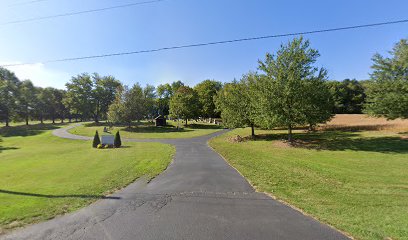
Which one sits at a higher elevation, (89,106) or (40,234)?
(89,106)

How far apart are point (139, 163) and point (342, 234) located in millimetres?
13437

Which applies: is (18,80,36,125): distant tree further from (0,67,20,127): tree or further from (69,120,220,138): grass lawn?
(69,120,220,138): grass lawn

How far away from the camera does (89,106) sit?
73562 mm

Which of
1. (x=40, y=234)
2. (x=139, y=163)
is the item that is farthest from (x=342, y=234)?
(x=139, y=163)

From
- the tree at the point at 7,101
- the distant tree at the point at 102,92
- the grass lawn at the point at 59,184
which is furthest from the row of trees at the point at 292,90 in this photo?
the tree at the point at 7,101

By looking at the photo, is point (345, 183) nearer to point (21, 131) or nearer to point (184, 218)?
point (184, 218)

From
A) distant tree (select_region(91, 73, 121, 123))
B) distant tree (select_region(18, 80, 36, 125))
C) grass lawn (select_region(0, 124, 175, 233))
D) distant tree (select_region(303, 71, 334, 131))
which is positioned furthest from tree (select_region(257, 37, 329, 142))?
distant tree (select_region(18, 80, 36, 125))

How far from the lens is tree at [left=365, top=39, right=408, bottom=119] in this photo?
25.6 metres

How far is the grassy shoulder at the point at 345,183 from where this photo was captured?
695cm

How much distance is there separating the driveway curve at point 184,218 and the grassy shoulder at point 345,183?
3.00 ft

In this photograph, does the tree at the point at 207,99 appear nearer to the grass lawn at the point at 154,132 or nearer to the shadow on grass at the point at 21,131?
the grass lawn at the point at 154,132

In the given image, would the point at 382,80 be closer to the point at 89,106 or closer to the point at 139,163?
the point at 139,163

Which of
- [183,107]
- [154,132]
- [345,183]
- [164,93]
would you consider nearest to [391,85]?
[345,183]

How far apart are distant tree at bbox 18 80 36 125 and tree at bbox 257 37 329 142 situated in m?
76.9
